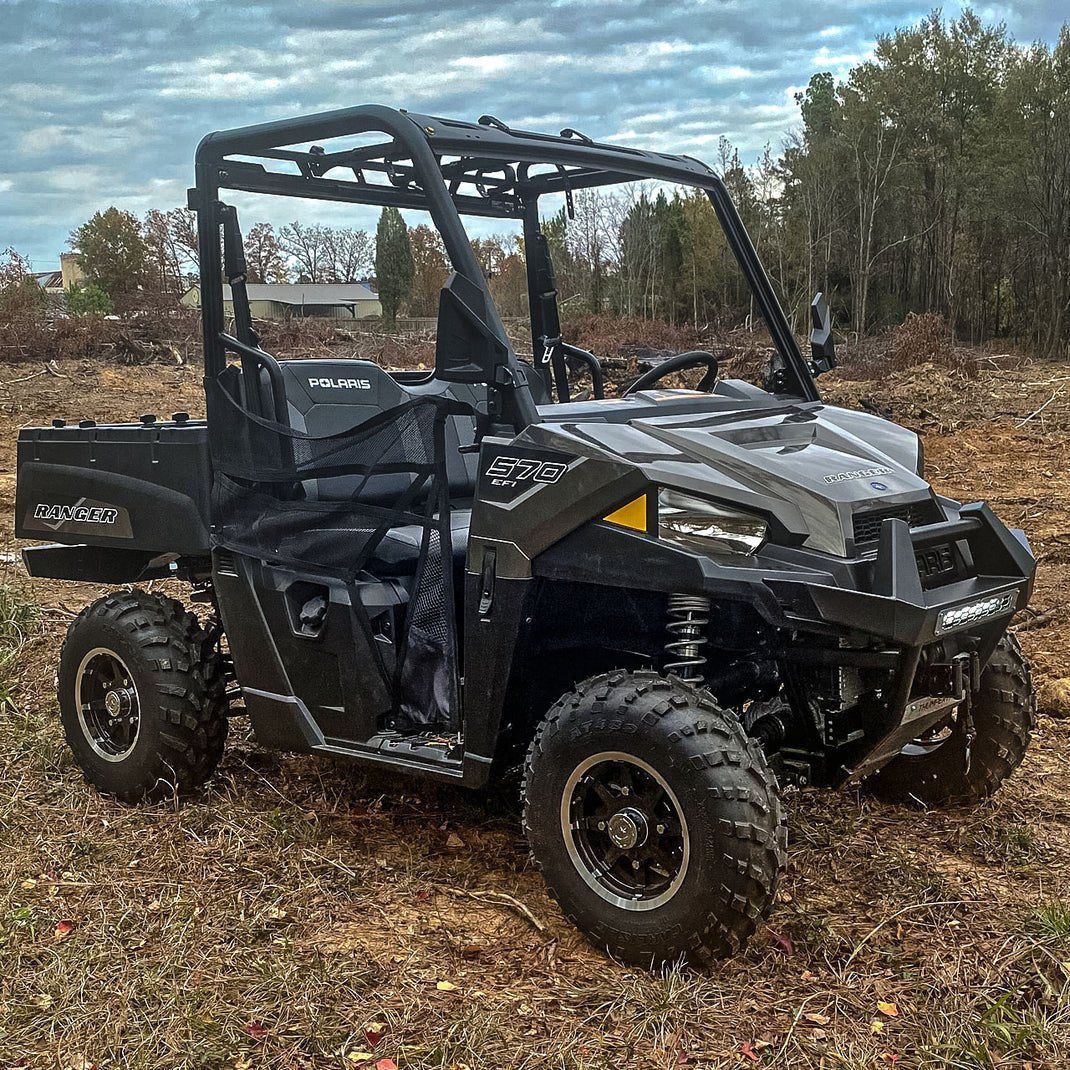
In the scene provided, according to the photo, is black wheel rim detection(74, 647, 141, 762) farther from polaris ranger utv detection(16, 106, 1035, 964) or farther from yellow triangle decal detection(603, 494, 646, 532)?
yellow triangle decal detection(603, 494, 646, 532)

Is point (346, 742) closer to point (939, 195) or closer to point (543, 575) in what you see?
point (543, 575)

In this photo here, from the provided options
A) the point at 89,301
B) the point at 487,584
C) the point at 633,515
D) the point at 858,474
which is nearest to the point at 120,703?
the point at 487,584

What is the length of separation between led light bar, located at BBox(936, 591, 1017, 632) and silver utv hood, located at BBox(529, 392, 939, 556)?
0.93ft

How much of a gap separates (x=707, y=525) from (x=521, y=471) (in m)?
0.51

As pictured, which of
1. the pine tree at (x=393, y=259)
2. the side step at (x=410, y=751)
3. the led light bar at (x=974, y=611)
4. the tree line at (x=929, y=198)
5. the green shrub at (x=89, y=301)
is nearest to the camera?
the led light bar at (x=974, y=611)

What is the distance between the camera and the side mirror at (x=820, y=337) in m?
4.10

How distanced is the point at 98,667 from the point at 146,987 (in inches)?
64.8

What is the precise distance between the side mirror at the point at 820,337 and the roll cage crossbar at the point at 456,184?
0.18 feet

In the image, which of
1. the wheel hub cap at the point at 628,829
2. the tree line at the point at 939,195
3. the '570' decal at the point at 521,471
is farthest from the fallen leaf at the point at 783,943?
the tree line at the point at 939,195

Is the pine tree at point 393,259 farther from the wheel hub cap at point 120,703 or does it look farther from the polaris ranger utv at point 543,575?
the wheel hub cap at point 120,703

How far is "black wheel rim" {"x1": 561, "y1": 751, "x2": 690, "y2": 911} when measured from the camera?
3045 millimetres

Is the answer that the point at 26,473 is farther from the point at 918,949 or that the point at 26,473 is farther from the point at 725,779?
the point at 918,949

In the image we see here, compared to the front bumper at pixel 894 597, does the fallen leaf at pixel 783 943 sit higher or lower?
lower

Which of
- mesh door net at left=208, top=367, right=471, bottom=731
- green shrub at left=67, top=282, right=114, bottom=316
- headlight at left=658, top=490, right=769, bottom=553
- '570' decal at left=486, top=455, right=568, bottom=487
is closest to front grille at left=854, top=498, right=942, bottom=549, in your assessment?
headlight at left=658, top=490, right=769, bottom=553
